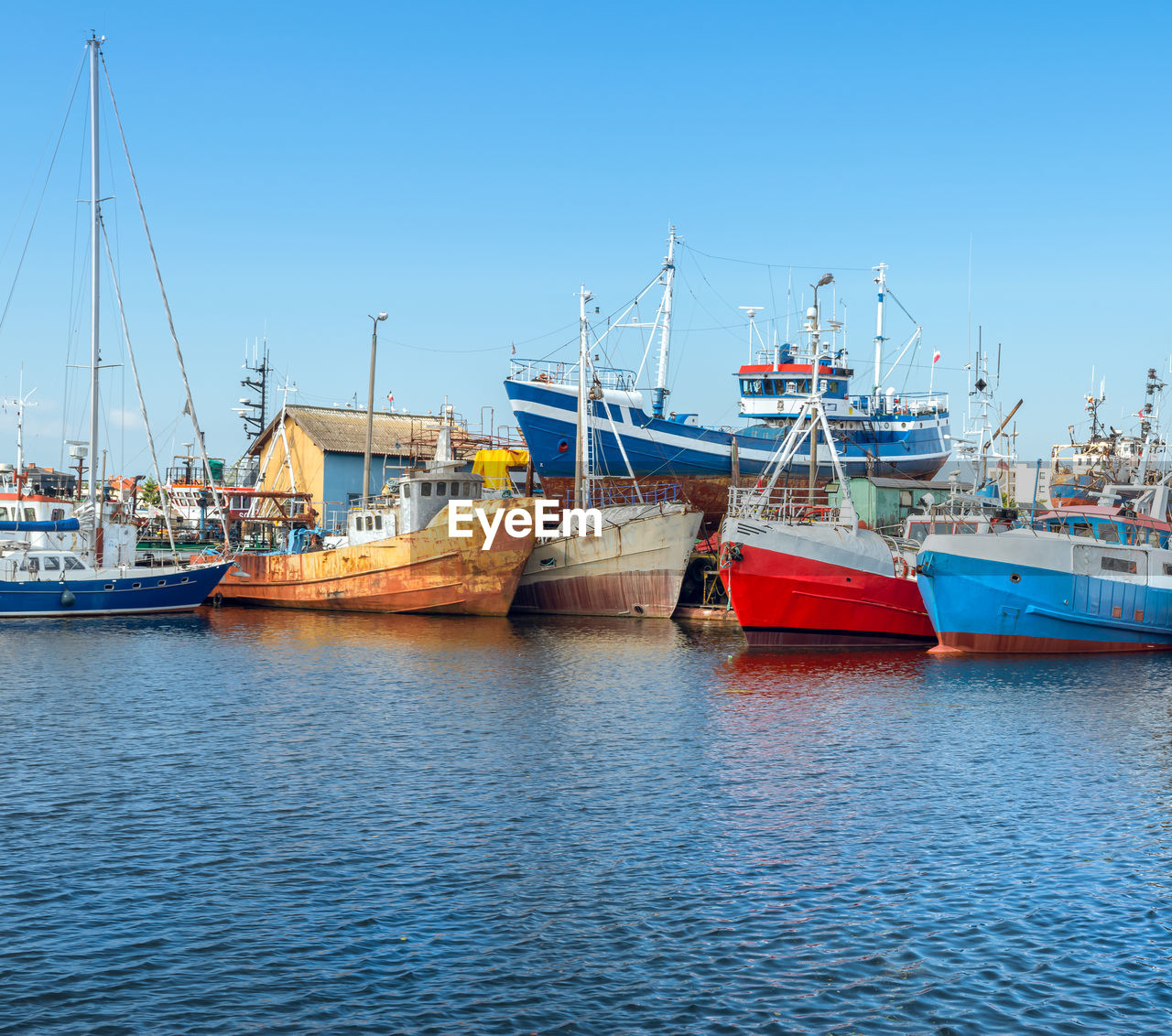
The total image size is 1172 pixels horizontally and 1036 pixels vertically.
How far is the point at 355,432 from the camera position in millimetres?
71562

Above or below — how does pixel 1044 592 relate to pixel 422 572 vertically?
above

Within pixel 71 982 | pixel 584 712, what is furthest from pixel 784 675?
pixel 71 982

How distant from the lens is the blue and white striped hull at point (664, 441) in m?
55.8

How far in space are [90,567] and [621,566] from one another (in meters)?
23.9

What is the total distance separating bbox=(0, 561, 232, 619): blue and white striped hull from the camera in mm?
46594

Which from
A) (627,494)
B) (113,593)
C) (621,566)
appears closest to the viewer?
(113,593)

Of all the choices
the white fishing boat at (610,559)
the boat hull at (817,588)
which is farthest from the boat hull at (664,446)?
the boat hull at (817,588)

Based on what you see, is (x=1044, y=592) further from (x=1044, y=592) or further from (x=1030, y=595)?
(x=1030, y=595)

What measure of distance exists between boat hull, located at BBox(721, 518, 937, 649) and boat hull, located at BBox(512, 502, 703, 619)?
7.78m

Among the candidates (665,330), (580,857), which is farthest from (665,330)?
(580,857)

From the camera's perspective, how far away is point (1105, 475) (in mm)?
55875
